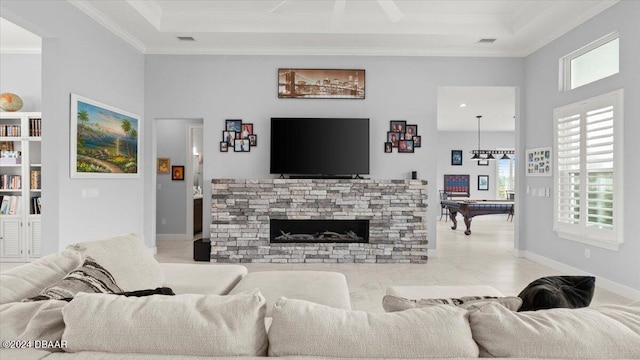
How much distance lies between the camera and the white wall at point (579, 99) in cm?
394

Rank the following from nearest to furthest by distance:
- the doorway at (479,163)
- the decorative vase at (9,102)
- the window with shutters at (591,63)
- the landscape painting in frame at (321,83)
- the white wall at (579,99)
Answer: the white wall at (579,99) < the window with shutters at (591,63) < the decorative vase at (9,102) < the landscape painting in frame at (321,83) < the doorway at (479,163)

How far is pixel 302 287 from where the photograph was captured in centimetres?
262

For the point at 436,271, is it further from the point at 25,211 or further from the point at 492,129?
the point at 492,129

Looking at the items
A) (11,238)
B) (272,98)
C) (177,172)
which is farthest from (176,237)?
(272,98)

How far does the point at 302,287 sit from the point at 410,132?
4.07 m

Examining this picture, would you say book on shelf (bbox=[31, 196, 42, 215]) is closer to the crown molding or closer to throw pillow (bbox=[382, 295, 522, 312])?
the crown molding

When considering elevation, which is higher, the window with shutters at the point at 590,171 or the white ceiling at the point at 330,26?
the white ceiling at the point at 330,26

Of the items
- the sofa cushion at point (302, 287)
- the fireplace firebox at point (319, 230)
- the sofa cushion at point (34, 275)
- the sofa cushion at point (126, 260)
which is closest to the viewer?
the sofa cushion at point (34, 275)

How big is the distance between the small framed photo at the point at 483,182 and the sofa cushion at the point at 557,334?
1291 centimetres

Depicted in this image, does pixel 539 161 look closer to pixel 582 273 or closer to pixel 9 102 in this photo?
pixel 582 273

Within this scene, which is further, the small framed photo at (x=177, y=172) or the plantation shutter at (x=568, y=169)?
the small framed photo at (x=177, y=172)

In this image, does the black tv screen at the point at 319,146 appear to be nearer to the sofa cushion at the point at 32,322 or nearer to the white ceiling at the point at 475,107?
the white ceiling at the point at 475,107

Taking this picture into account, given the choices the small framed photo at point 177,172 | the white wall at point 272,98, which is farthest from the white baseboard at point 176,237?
the white wall at point 272,98

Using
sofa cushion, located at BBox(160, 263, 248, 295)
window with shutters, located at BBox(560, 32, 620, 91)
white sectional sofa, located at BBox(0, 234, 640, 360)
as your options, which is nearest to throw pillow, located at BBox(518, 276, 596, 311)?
white sectional sofa, located at BBox(0, 234, 640, 360)
